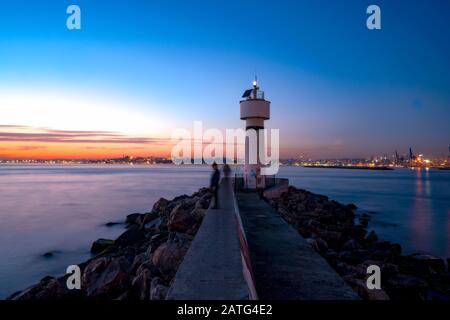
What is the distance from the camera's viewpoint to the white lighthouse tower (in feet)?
45.2

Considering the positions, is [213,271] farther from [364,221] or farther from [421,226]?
[421,226]

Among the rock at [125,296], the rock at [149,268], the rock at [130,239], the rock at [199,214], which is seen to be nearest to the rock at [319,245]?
the rock at [199,214]

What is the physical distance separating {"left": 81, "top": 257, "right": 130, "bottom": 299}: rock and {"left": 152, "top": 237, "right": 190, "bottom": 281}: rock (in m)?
0.69

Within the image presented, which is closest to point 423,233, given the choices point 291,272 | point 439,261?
point 439,261

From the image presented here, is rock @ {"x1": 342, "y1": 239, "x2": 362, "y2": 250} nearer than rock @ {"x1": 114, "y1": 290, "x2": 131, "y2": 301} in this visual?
No

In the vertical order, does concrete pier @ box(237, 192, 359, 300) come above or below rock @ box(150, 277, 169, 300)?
above

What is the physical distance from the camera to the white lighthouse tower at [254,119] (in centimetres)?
1377

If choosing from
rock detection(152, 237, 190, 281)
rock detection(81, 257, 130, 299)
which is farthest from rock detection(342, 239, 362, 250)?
rock detection(81, 257, 130, 299)

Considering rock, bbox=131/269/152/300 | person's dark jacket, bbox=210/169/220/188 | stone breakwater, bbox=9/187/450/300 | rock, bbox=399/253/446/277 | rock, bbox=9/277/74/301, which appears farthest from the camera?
person's dark jacket, bbox=210/169/220/188

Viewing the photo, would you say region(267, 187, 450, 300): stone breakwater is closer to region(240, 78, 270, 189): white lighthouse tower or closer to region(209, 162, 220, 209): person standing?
region(209, 162, 220, 209): person standing

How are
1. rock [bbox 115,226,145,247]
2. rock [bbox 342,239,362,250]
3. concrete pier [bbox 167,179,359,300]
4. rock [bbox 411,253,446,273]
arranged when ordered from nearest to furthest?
concrete pier [bbox 167,179,359,300] < rock [bbox 411,253,446,273] < rock [bbox 342,239,362,250] < rock [bbox 115,226,145,247]
